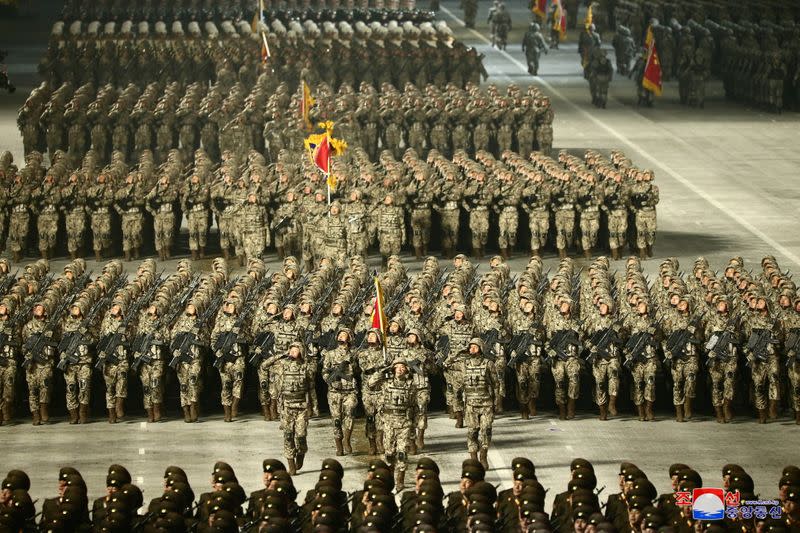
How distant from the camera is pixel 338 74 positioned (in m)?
57.9

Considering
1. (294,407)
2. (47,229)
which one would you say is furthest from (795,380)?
(47,229)

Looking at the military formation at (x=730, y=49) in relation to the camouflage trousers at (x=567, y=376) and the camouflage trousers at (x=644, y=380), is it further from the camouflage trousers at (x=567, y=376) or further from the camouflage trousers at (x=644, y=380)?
the camouflage trousers at (x=567, y=376)

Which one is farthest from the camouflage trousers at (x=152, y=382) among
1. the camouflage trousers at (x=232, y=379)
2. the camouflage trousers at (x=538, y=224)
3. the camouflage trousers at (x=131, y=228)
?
the camouflage trousers at (x=538, y=224)

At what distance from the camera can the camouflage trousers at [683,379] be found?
3077 cm

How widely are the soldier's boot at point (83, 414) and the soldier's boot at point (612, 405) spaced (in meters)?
7.64

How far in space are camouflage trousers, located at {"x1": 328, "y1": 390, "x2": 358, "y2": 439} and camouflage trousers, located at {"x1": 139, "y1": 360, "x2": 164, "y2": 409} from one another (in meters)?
2.91

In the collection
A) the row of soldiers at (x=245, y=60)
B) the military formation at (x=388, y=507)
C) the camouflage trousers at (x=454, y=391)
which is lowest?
the camouflage trousers at (x=454, y=391)

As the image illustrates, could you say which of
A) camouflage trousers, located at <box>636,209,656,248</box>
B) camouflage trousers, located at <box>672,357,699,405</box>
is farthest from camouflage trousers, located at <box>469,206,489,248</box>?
camouflage trousers, located at <box>672,357,699,405</box>

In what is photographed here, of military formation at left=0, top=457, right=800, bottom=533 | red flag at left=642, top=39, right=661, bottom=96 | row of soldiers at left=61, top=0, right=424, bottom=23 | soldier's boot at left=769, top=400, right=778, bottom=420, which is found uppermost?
row of soldiers at left=61, top=0, right=424, bottom=23

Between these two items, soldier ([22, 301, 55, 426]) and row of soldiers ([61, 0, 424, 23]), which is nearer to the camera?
soldier ([22, 301, 55, 426])

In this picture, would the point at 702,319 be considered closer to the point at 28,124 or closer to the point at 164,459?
the point at 164,459

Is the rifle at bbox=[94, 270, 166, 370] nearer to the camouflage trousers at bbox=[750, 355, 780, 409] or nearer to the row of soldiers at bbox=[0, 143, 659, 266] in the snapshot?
the camouflage trousers at bbox=[750, 355, 780, 409]

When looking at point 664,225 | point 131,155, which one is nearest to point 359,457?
point 664,225

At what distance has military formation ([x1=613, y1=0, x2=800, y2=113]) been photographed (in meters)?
61.9
